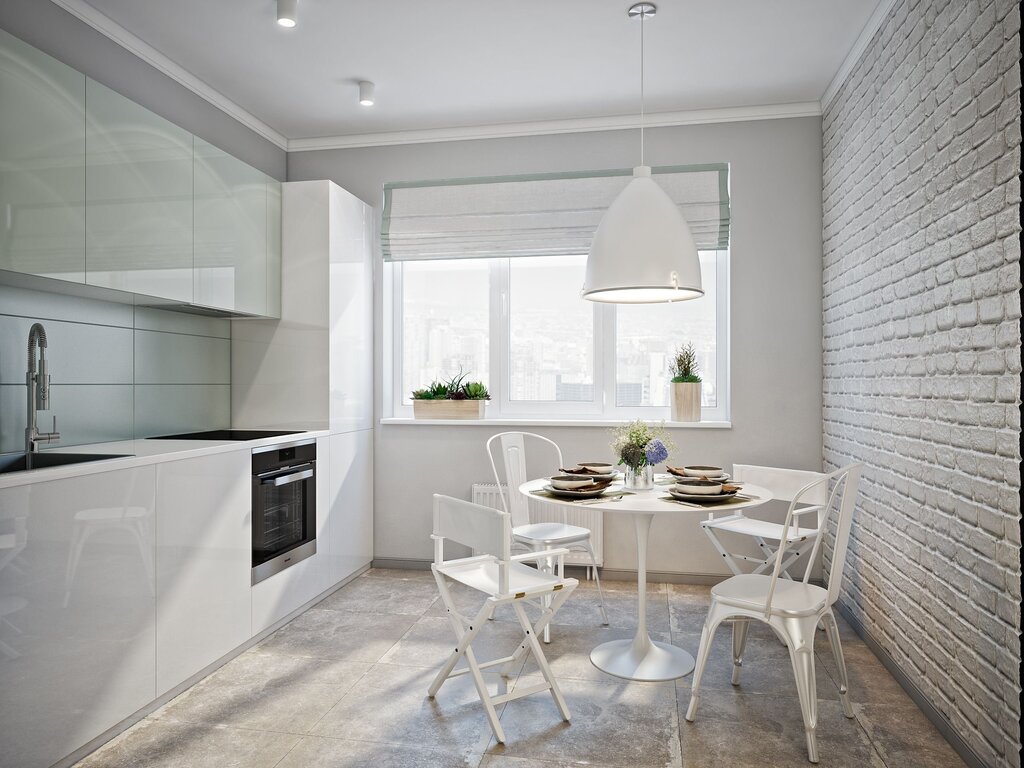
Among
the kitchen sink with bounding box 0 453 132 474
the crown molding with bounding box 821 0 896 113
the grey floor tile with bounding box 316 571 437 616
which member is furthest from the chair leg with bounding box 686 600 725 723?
the crown molding with bounding box 821 0 896 113

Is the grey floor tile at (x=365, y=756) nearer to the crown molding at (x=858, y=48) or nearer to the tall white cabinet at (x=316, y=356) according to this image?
the tall white cabinet at (x=316, y=356)

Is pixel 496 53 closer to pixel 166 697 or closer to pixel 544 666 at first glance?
pixel 544 666

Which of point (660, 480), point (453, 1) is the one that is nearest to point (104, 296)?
point (453, 1)

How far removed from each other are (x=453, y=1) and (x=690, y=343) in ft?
7.61

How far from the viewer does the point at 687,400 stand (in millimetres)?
4062

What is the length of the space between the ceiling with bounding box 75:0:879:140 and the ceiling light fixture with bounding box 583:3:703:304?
0.85 metres

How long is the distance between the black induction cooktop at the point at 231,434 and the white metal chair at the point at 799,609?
228cm

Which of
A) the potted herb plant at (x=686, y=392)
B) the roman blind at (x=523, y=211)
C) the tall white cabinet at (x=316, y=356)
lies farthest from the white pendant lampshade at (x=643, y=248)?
the tall white cabinet at (x=316, y=356)

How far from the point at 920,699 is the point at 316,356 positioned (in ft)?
10.5

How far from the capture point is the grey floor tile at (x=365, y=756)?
222 cm

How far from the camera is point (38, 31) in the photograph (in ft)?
8.97

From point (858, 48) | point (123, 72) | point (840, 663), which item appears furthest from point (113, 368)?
point (858, 48)

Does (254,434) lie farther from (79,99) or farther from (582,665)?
(582,665)

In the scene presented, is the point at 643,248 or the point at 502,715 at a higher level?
the point at 643,248
